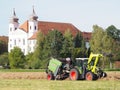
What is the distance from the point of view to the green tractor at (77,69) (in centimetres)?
3445

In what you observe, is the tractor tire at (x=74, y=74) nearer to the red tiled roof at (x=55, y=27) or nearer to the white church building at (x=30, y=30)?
the white church building at (x=30, y=30)

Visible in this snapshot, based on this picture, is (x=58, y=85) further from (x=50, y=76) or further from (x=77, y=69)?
(x=50, y=76)

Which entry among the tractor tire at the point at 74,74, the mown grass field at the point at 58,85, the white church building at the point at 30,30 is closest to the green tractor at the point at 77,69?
the tractor tire at the point at 74,74

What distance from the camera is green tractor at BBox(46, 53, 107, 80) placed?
34.5m

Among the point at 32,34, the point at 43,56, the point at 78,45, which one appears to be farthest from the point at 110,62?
the point at 32,34

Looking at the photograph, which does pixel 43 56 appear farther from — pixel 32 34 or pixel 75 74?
pixel 75 74

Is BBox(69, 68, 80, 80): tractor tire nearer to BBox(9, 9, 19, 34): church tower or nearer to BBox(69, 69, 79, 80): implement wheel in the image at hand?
BBox(69, 69, 79, 80): implement wheel

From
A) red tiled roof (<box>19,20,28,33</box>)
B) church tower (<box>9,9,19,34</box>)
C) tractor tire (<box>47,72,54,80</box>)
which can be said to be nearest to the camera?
tractor tire (<box>47,72,54,80</box>)

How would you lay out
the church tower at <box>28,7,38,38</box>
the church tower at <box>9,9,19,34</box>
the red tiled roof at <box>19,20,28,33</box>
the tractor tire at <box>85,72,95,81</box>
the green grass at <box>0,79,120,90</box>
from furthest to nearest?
the church tower at <box>9,9,19,34</box> < the red tiled roof at <box>19,20,28,33</box> < the church tower at <box>28,7,38,38</box> < the tractor tire at <box>85,72,95,81</box> < the green grass at <box>0,79,120,90</box>

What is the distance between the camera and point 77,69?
34.7m

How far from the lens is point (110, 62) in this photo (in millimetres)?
90625

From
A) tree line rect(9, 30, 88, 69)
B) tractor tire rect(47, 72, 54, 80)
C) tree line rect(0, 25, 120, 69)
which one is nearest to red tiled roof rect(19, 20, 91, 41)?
tree line rect(0, 25, 120, 69)

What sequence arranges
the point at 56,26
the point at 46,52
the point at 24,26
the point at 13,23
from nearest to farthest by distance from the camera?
1. the point at 46,52
2. the point at 56,26
3. the point at 24,26
4. the point at 13,23

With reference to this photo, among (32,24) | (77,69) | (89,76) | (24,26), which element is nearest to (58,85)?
(89,76)
